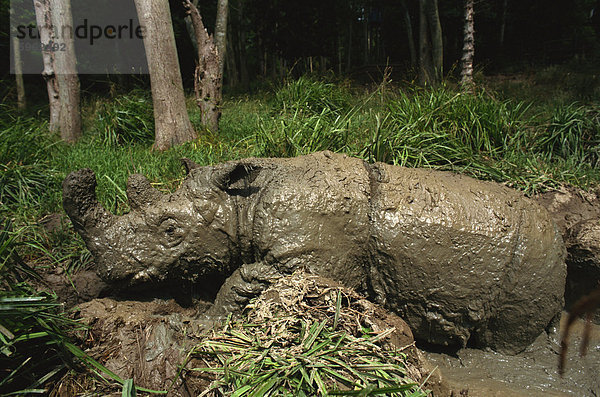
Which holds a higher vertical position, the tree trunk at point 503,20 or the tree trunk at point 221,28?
the tree trunk at point 503,20

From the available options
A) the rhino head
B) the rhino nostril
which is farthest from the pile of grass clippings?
the rhino nostril

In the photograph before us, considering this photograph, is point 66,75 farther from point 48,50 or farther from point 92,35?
point 92,35

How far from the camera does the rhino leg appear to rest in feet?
9.64

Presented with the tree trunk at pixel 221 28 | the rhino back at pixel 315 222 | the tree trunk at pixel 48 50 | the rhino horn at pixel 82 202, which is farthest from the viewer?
the tree trunk at pixel 221 28

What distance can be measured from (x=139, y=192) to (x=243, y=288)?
1052mm

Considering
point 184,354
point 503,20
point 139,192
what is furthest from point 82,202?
point 503,20

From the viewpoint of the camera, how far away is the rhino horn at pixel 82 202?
9.08 ft

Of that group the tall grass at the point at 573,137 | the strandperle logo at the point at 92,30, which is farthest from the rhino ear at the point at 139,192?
the strandperle logo at the point at 92,30

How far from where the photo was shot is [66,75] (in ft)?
21.0

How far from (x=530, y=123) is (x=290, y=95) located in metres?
3.23

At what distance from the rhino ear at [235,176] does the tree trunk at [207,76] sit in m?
2.76

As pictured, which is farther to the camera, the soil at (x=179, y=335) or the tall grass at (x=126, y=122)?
the tall grass at (x=126, y=122)

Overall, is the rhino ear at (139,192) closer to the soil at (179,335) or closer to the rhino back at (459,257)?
the soil at (179,335)

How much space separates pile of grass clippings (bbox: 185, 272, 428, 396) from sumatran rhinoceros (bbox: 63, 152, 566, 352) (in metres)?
0.30
